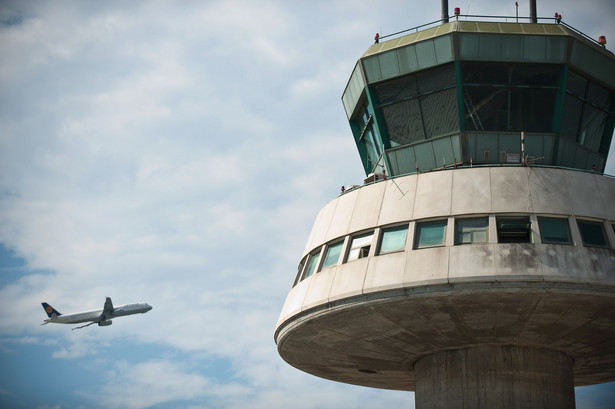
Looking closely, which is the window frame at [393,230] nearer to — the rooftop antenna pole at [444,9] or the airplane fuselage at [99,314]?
the rooftop antenna pole at [444,9]

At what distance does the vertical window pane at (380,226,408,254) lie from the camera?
2392 centimetres

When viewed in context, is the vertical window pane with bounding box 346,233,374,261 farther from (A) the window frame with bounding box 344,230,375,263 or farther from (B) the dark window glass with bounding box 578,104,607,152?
(B) the dark window glass with bounding box 578,104,607,152

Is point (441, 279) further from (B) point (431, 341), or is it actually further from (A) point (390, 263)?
(B) point (431, 341)

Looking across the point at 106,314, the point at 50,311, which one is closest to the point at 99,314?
the point at 106,314

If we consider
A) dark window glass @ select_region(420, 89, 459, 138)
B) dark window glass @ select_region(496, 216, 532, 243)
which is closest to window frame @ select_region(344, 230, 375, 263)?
dark window glass @ select_region(496, 216, 532, 243)

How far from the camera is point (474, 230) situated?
912 inches

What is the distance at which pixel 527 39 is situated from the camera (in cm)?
2664

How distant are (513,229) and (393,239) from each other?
3.85 meters

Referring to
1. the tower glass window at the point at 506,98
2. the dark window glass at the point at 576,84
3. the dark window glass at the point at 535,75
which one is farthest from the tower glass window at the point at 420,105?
the dark window glass at the point at 576,84

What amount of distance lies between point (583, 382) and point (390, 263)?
14.8 metres

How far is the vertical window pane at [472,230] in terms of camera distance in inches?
902

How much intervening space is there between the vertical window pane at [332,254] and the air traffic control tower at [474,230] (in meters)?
0.07

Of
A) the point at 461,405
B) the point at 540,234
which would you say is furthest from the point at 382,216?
the point at 461,405

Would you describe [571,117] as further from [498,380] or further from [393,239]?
[498,380]
